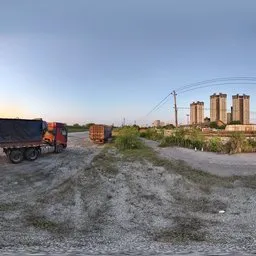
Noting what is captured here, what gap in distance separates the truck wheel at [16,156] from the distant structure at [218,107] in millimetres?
66238

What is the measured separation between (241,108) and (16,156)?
68460mm

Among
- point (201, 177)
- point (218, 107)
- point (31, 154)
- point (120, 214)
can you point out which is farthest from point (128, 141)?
point (218, 107)

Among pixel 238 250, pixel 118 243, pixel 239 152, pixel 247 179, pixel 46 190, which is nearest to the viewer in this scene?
pixel 238 250

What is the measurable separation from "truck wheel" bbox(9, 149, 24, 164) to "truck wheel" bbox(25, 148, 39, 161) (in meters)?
0.66

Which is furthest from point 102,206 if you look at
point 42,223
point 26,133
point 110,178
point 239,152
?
point 239,152

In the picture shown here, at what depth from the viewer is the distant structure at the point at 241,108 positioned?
78375mm

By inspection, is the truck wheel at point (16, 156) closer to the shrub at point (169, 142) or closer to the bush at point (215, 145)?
the bush at point (215, 145)

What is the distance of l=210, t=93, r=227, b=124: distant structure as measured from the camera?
81125mm

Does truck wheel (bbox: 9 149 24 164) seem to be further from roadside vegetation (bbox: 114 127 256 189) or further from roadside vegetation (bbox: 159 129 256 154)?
roadside vegetation (bbox: 159 129 256 154)

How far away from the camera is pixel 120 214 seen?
9.96 metres

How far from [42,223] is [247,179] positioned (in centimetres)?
979

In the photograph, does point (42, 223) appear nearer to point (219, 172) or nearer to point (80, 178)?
point (80, 178)

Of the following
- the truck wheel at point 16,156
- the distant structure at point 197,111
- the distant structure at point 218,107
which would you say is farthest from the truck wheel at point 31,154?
the distant structure at point 197,111

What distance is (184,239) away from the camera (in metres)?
7.62
